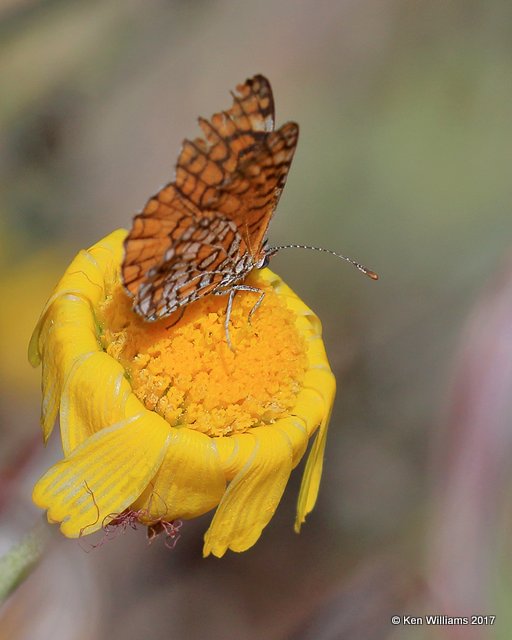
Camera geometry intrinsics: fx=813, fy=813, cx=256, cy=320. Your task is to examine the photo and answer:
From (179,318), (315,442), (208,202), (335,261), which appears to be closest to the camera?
(208,202)

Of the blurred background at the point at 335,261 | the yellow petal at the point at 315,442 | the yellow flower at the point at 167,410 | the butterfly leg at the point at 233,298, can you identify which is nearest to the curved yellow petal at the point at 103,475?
the yellow flower at the point at 167,410

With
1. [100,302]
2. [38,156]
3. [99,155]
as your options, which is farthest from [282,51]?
[100,302]

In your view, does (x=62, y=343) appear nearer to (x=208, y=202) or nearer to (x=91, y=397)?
(x=91, y=397)

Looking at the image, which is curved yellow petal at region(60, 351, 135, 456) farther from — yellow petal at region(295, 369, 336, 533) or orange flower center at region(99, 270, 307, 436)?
yellow petal at region(295, 369, 336, 533)

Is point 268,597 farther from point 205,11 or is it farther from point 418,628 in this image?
point 205,11

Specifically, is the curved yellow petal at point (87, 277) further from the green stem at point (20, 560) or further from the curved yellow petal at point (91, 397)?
the green stem at point (20, 560)

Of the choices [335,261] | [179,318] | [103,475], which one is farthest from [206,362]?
[335,261]

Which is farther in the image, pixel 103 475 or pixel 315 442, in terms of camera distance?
pixel 315 442
